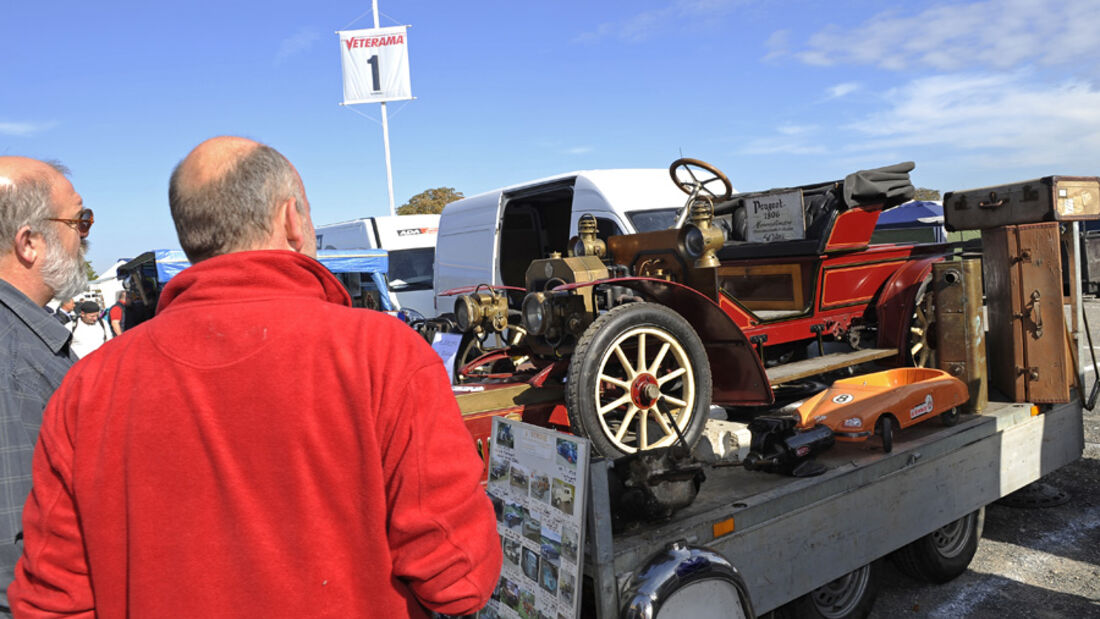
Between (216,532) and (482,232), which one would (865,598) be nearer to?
(216,532)

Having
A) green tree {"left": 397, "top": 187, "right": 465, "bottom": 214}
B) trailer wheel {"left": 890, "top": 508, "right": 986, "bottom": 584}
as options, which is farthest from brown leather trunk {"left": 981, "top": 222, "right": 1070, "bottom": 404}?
green tree {"left": 397, "top": 187, "right": 465, "bottom": 214}

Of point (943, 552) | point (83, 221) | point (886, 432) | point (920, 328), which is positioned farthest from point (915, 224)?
point (83, 221)

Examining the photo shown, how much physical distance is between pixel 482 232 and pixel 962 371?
242 inches

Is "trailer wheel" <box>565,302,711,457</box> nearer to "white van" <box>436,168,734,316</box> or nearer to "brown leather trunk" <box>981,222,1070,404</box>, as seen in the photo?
"brown leather trunk" <box>981,222,1070,404</box>

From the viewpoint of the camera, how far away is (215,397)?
3.62 ft

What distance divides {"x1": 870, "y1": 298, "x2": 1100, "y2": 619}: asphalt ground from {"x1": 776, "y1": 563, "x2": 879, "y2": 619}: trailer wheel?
0.21 metres

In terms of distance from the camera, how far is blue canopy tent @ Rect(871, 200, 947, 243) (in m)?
18.0

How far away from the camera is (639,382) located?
11.4 ft

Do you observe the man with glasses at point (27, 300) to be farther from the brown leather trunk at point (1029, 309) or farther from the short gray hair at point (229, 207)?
the brown leather trunk at point (1029, 309)

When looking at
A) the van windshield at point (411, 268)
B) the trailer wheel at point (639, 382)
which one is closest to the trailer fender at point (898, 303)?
the trailer wheel at point (639, 382)

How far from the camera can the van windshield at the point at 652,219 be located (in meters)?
7.61

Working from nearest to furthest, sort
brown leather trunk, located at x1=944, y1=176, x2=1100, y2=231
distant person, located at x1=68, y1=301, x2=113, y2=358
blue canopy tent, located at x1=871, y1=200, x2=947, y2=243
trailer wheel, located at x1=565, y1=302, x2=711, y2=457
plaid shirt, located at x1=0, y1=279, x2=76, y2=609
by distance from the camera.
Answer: plaid shirt, located at x1=0, y1=279, x2=76, y2=609
trailer wheel, located at x1=565, y1=302, x2=711, y2=457
brown leather trunk, located at x1=944, y1=176, x2=1100, y2=231
distant person, located at x1=68, y1=301, x2=113, y2=358
blue canopy tent, located at x1=871, y1=200, x2=947, y2=243

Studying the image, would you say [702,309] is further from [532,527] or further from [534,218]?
[534,218]

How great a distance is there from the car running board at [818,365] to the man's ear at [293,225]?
10.5 feet
